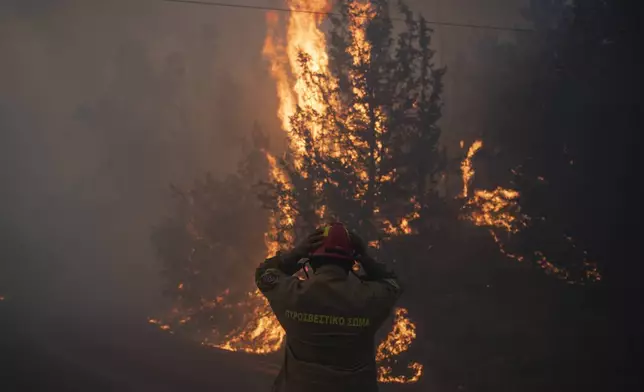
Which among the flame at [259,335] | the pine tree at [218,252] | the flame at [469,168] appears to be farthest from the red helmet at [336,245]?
the pine tree at [218,252]

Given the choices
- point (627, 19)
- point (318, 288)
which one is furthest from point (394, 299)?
point (627, 19)

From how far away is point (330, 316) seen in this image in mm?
2502

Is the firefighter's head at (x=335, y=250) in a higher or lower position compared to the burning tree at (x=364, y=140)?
lower

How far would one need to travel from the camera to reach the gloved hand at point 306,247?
2.71m

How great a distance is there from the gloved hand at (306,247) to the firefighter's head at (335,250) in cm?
4

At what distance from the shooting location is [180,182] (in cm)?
5444

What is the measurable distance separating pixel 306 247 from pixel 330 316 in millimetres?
425

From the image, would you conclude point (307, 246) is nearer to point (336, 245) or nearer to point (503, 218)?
point (336, 245)

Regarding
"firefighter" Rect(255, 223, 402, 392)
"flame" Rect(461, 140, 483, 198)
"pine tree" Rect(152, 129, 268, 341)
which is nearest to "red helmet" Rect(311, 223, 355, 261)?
"firefighter" Rect(255, 223, 402, 392)

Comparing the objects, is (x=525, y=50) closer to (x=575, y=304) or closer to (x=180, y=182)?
(x=575, y=304)

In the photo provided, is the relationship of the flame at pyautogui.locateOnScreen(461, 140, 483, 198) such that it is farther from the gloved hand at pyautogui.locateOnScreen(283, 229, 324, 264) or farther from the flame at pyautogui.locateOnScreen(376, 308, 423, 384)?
the gloved hand at pyautogui.locateOnScreen(283, 229, 324, 264)

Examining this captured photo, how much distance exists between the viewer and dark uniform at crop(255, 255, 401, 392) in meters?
2.51

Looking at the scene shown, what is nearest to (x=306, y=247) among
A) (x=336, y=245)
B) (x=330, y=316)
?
(x=336, y=245)

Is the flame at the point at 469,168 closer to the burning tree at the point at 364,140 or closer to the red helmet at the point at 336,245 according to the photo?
the burning tree at the point at 364,140
